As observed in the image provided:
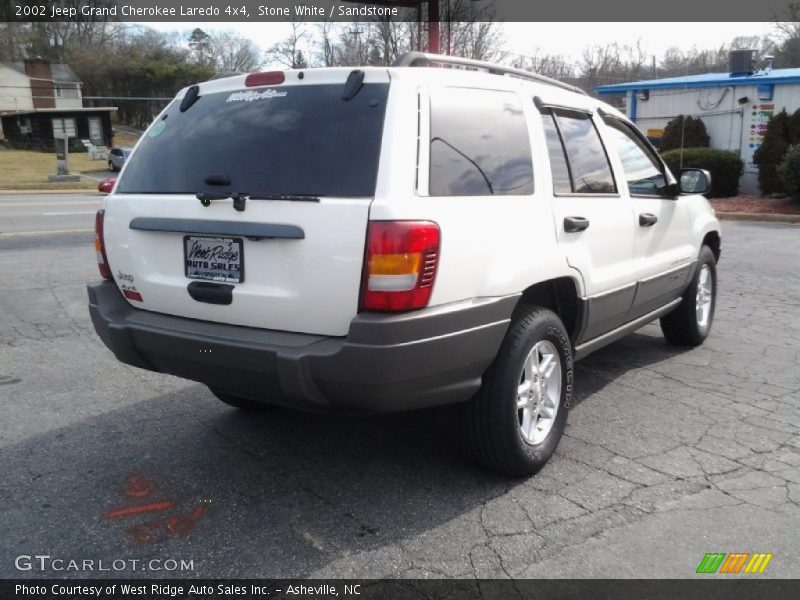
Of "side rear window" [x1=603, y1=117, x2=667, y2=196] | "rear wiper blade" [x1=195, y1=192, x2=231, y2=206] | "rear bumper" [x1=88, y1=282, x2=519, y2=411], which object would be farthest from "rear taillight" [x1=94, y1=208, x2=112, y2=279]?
"side rear window" [x1=603, y1=117, x2=667, y2=196]

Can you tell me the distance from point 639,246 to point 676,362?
1337mm

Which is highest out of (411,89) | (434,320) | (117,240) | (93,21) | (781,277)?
(93,21)

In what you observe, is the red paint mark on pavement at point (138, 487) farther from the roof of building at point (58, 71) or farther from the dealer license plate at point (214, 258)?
the roof of building at point (58, 71)

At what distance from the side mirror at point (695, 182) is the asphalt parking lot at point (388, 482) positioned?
52.0 inches

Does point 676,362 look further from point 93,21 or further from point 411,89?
point 93,21

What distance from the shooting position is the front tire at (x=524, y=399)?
3361mm

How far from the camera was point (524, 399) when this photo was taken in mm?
3578

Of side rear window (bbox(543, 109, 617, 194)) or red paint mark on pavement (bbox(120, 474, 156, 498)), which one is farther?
side rear window (bbox(543, 109, 617, 194))

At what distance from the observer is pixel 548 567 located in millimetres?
2834

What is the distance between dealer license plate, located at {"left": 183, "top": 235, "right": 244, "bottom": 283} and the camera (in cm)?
321

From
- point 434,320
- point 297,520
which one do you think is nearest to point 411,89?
point 434,320

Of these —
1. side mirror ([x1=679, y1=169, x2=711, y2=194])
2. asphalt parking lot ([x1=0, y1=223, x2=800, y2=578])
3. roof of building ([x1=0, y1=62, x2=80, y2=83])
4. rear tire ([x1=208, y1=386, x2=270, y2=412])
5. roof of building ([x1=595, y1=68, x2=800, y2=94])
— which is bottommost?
asphalt parking lot ([x1=0, y1=223, x2=800, y2=578])

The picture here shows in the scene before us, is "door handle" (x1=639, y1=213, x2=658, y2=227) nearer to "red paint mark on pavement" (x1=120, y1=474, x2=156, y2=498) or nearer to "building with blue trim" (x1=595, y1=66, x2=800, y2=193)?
"red paint mark on pavement" (x1=120, y1=474, x2=156, y2=498)

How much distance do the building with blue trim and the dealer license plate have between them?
748 inches
